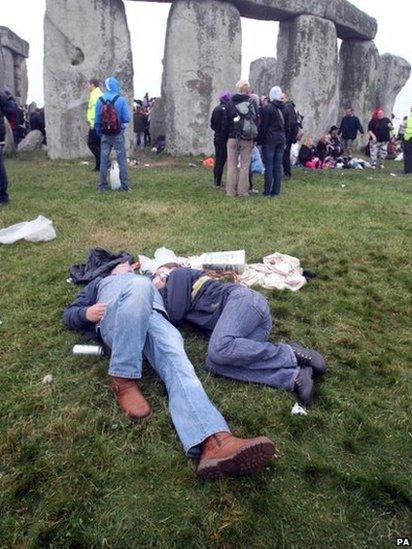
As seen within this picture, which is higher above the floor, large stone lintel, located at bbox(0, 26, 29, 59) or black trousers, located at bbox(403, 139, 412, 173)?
large stone lintel, located at bbox(0, 26, 29, 59)

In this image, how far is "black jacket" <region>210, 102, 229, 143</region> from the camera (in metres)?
8.94

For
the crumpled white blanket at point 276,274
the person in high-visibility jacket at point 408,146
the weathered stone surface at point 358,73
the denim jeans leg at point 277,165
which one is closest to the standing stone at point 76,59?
the denim jeans leg at point 277,165

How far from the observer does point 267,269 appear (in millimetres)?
5340

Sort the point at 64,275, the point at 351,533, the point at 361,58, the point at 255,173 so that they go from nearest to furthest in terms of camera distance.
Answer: the point at 351,533 < the point at 64,275 < the point at 255,173 < the point at 361,58

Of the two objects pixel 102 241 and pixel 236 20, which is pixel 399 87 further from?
pixel 102 241

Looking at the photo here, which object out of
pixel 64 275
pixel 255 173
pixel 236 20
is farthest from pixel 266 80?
pixel 64 275

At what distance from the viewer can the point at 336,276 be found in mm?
5438

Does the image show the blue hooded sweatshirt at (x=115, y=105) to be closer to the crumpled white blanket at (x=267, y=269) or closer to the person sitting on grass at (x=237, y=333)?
the crumpled white blanket at (x=267, y=269)

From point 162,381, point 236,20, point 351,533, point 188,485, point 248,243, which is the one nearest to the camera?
Answer: point 351,533

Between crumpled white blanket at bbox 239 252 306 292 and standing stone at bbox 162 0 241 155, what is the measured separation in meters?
9.79

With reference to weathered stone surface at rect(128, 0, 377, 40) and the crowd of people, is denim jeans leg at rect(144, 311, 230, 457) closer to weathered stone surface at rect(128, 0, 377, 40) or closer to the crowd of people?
the crowd of people

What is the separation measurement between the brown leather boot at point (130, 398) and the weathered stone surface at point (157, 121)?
1493 cm

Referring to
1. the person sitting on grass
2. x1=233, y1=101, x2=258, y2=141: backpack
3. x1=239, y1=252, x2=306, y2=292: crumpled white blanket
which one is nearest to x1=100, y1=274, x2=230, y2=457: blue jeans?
the person sitting on grass

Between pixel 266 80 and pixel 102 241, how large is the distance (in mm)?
18269
